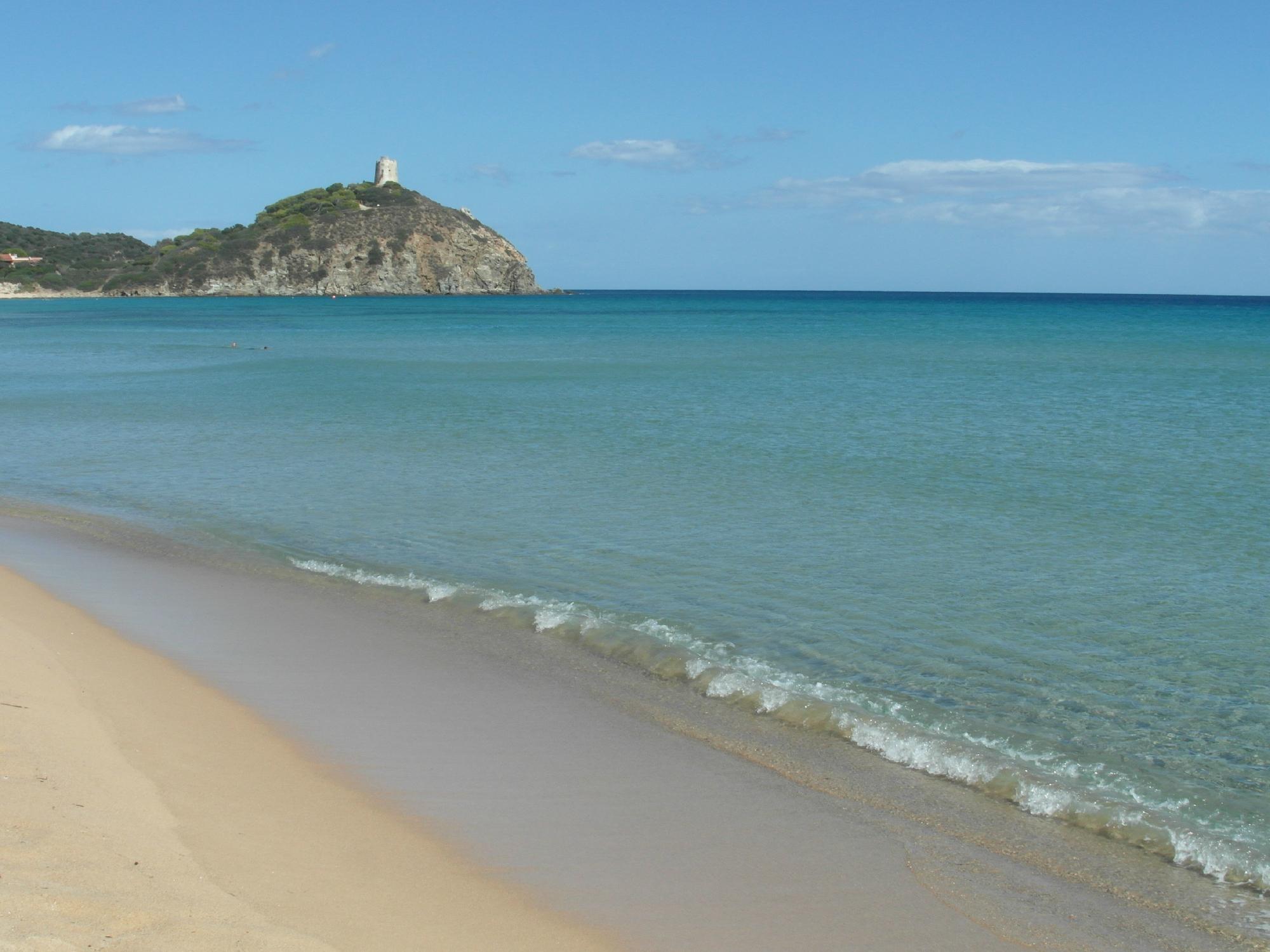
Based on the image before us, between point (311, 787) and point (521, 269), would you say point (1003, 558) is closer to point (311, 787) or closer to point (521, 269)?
point (311, 787)

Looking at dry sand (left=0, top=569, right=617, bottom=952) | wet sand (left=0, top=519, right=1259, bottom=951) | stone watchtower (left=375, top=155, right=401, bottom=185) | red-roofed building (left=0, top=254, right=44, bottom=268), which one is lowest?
wet sand (left=0, top=519, right=1259, bottom=951)

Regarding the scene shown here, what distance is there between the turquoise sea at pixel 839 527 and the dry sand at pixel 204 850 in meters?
3.03

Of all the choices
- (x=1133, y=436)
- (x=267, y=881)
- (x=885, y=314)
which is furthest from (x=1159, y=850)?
(x=885, y=314)

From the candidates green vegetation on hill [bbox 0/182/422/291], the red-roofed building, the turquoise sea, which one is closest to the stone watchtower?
→ green vegetation on hill [bbox 0/182/422/291]

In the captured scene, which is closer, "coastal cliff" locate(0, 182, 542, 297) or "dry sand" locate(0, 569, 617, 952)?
"dry sand" locate(0, 569, 617, 952)

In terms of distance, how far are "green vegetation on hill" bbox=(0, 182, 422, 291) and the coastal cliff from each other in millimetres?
174

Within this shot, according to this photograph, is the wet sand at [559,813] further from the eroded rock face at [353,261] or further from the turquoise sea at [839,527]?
the eroded rock face at [353,261]

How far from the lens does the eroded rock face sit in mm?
146500

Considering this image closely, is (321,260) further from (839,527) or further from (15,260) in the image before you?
(839,527)

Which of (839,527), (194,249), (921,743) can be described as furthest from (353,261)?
(921,743)

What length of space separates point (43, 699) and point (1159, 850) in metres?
6.79

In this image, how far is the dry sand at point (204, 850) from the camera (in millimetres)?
4406

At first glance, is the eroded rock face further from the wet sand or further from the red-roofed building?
the wet sand

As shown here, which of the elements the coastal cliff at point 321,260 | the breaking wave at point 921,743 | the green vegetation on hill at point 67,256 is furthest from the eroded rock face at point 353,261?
the breaking wave at point 921,743
